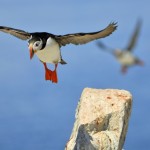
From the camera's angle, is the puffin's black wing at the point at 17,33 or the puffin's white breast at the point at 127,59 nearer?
the puffin's white breast at the point at 127,59

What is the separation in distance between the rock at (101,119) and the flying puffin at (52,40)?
1706 mm

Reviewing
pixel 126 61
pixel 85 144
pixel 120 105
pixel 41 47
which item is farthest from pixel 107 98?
pixel 126 61

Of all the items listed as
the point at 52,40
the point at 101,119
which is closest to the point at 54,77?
the point at 52,40

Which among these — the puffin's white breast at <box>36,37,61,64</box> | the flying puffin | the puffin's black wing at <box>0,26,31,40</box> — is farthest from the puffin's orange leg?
the puffin's black wing at <box>0,26,31,40</box>

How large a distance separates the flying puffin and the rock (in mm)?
1706

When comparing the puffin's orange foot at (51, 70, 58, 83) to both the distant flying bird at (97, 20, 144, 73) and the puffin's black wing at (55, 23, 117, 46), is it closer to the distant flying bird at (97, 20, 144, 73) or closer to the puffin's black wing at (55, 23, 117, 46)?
the puffin's black wing at (55, 23, 117, 46)

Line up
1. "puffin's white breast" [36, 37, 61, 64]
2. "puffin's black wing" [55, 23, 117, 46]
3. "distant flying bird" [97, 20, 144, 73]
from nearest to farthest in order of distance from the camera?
"distant flying bird" [97, 20, 144, 73], "puffin's black wing" [55, 23, 117, 46], "puffin's white breast" [36, 37, 61, 64]

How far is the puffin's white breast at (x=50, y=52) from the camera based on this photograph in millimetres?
15335

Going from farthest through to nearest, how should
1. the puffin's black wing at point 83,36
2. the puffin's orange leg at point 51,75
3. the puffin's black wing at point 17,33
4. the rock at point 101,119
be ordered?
1. the puffin's orange leg at point 51,75
2. the puffin's black wing at point 17,33
3. the rock at point 101,119
4. the puffin's black wing at point 83,36

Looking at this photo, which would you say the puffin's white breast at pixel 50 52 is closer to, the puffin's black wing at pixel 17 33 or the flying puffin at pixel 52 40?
the flying puffin at pixel 52 40

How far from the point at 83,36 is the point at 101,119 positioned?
2885mm

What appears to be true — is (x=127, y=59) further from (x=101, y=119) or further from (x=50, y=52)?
Answer: (x=50, y=52)

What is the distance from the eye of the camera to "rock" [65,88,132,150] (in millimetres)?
15211

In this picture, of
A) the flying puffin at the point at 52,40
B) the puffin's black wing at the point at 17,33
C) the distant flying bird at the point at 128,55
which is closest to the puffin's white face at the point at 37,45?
the flying puffin at the point at 52,40
